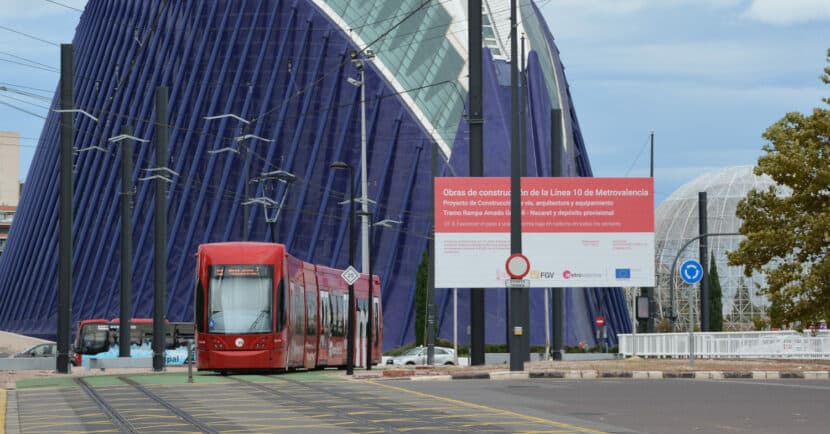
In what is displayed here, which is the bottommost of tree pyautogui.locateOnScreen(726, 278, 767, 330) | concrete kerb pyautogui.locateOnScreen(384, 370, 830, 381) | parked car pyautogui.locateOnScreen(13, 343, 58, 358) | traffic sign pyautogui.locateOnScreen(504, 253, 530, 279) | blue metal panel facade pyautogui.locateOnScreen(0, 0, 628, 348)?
concrete kerb pyautogui.locateOnScreen(384, 370, 830, 381)

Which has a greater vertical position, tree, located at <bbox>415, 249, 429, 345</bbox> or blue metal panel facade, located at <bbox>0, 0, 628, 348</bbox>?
blue metal panel facade, located at <bbox>0, 0, 628, 348</bbox>

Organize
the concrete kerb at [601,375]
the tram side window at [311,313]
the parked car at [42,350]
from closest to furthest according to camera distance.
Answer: the concrete kerb at [601,375], the tram side window at [311,313], the parked car at [42,350]

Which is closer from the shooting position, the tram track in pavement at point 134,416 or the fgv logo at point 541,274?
the tram track in pavement at point 134,416

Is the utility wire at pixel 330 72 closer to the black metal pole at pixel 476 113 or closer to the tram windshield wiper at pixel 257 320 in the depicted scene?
the black metal pole at pixel 476 113

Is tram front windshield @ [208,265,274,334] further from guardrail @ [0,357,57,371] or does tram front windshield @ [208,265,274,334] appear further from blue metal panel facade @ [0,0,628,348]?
blue metal panel facade @ [0,0,628,348]

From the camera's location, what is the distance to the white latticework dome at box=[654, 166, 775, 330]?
502 feet

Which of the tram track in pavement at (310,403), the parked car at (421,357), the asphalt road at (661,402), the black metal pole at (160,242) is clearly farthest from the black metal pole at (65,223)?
the parked car at (421,357)

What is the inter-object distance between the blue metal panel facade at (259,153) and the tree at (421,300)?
1.03 metres

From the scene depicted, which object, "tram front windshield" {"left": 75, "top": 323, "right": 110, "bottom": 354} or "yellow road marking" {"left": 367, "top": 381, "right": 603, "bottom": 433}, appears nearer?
"yellow road marking" {"left": 367, "top": 381, "right": 603, "bottom": 433}

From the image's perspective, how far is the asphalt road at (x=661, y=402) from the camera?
18.2m

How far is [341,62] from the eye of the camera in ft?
257

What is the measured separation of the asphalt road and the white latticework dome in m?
120

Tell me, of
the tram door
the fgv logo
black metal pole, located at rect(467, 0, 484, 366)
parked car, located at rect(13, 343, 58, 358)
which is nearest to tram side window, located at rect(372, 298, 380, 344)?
the tram door

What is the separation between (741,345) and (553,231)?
1344 cm
